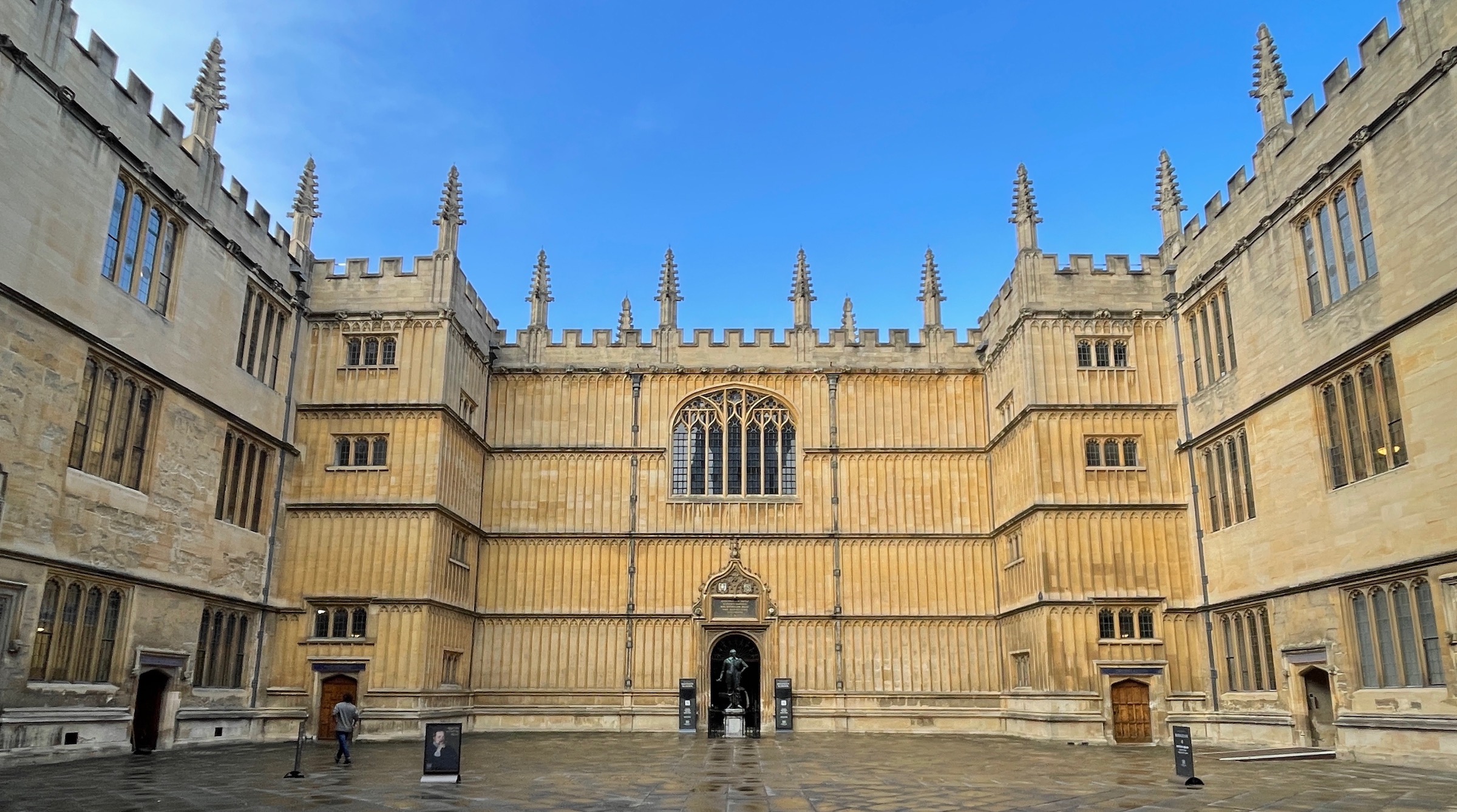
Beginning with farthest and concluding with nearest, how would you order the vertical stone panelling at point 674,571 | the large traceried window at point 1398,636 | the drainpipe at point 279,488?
the vertical stone panelling at point 674,571 → the drainpipe at point 279,488 → the large traceried window at point 1398,636

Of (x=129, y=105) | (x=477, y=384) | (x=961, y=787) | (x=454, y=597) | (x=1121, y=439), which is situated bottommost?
(x=961, y=787)

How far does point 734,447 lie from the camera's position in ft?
107

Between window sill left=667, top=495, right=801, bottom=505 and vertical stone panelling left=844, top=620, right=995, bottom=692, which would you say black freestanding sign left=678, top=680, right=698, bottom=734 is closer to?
vertical stone panelling left=844, top=620, right=995, bottom=692

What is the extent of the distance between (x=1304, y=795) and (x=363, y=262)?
85.2 ft

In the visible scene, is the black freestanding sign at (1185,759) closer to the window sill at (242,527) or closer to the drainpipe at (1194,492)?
the drainpipe at (1194,492)

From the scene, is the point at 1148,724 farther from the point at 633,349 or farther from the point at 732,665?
the point at 633,349

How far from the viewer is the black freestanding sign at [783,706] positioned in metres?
29.8

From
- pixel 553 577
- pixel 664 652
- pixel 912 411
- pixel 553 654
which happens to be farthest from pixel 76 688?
pixel 912 411

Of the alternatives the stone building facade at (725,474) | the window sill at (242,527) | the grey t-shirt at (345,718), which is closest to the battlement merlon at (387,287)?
the stone building facade at (725,474)

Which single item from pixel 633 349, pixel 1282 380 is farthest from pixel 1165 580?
pixel 633 349

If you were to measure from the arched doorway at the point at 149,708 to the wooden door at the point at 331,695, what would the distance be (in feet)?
15.9

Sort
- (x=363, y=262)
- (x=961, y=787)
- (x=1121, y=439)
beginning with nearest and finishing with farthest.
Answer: (x=961, y=787) → (x=1121, y=439) → (x=363, y=262)

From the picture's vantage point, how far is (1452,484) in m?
16.9

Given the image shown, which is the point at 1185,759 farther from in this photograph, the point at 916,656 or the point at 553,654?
the point at 553,654
